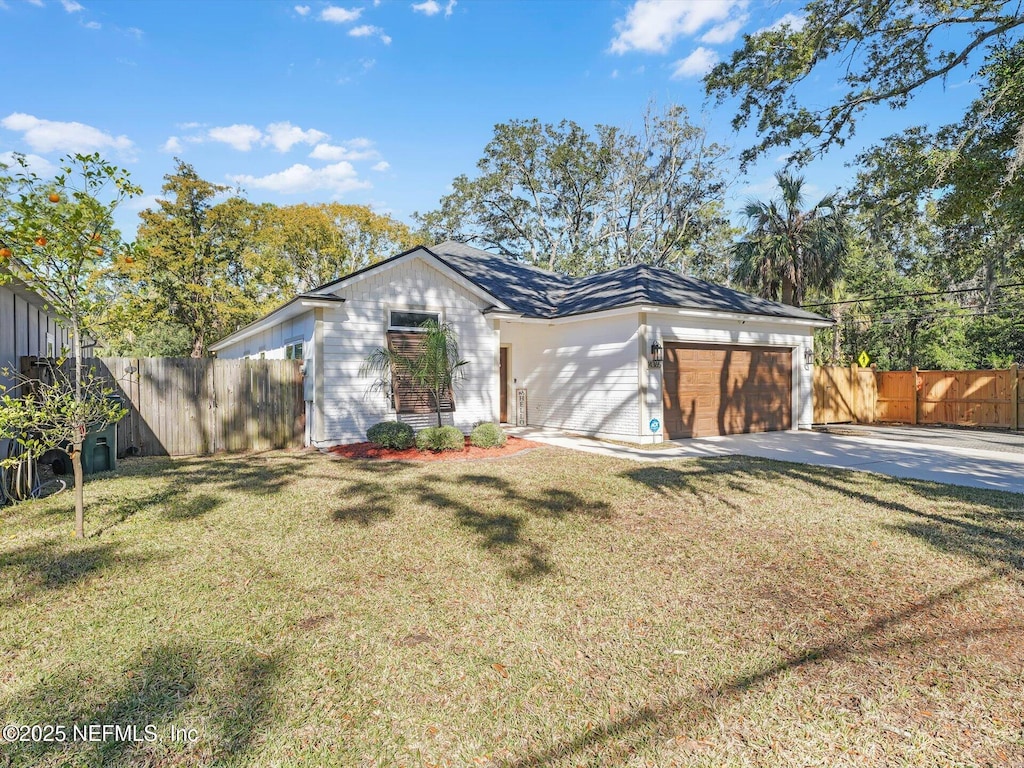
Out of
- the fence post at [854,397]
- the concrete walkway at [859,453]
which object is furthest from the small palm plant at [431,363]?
the fence post at [854,397]

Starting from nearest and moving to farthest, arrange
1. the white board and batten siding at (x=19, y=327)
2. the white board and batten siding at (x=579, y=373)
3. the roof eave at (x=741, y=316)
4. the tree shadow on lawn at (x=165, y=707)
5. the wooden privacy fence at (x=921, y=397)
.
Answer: the tree shadow on lawn at (x=165, y=707), the white board and batten siding at (x=19, y=327), the roof eave at (x=741, y=316), the white board and batten siding at (x=579, y=373), the wooden privacy fence at (x=921, y=397)

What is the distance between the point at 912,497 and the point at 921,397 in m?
12.2

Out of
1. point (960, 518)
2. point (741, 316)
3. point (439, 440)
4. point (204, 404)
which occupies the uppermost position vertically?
point (741, 316)

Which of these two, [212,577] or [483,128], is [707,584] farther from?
[483,128]

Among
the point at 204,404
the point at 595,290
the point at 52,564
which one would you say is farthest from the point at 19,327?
the point at 595,290

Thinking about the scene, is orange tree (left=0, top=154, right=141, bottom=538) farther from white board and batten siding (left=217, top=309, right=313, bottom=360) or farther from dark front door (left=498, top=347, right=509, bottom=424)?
dark front door (left=498, top=347, right=509, bottom=424)

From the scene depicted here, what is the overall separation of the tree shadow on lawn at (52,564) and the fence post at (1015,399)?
19134mm

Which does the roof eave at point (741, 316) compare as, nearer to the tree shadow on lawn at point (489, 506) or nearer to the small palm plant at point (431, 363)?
the small palm plant at point (431, 363)

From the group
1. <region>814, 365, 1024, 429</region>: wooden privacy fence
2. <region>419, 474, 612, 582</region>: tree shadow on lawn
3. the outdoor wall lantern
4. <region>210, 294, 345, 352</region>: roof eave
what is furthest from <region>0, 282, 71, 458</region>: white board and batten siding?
<region>814, 365, 1024, 429</region>: wooden privacy fence

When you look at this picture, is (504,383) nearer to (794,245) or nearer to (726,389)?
(726,389)

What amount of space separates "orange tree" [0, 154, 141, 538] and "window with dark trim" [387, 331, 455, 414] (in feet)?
20.5

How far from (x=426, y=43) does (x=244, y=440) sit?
11.5 metres

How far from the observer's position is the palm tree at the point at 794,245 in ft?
53.1

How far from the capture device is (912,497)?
6336mm
